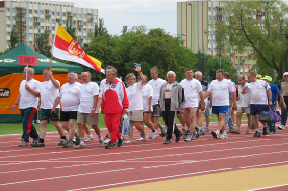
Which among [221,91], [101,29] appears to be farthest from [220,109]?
[101,29]

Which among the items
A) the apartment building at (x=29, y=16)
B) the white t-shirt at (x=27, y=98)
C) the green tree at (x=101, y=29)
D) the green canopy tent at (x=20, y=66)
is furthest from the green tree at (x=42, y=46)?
the white t-shirt at (x=27, y=98)

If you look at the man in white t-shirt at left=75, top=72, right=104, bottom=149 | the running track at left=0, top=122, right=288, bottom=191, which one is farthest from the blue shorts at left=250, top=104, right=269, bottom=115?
the man in white t-shirt at left=75, top=72, right=104, bottom=149

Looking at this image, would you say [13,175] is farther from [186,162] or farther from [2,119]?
[2,119]

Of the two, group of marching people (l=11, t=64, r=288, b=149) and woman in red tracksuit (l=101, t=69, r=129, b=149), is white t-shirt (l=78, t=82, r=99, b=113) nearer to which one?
group of marching people (l=11, t=64, r=288, b=149)

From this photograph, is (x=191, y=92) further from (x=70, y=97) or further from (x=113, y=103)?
(x=70, y=97)

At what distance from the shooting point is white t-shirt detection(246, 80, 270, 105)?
14.2 m

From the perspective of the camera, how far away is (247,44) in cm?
4553

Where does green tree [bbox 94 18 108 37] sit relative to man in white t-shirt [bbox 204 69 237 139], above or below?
above

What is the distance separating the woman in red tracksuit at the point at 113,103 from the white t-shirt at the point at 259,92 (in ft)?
15.4

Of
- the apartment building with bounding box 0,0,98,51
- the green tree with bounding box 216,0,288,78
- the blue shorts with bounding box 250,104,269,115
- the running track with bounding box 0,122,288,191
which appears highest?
the apartment building with bounding box 0,0,98,51

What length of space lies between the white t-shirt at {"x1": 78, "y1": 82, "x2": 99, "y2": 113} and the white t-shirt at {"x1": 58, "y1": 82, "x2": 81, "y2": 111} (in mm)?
A: 144

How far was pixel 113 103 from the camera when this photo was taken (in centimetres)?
1137

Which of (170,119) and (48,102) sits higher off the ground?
(48,102)

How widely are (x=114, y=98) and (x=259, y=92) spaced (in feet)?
16.7
